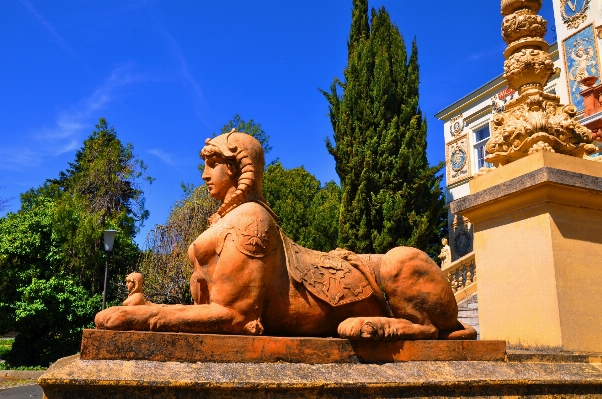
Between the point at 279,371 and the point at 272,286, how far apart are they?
510mm

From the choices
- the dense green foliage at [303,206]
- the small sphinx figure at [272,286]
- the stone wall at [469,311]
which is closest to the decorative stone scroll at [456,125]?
the dense green foliage at [303,206]

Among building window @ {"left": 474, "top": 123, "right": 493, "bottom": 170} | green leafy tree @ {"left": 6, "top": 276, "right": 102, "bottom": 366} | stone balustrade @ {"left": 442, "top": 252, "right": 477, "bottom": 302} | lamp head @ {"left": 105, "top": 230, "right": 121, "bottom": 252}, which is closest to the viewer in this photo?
stone balustrade @ {"left": 442, "top": 252, "right": 477, "bottom": 302}

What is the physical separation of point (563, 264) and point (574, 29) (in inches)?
593

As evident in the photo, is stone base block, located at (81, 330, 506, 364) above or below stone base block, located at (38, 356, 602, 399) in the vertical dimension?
above

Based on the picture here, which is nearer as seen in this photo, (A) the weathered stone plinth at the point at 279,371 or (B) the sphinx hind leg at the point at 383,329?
(A) the weathered stone plinth at the point at 279,371

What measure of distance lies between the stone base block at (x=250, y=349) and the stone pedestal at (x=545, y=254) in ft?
4.51

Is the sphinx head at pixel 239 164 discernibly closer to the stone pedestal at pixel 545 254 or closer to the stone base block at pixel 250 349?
the stone base block at pixel 250 349

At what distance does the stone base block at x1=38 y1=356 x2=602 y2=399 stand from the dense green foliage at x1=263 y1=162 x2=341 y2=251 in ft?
49.3

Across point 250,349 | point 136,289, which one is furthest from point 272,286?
point 136,289

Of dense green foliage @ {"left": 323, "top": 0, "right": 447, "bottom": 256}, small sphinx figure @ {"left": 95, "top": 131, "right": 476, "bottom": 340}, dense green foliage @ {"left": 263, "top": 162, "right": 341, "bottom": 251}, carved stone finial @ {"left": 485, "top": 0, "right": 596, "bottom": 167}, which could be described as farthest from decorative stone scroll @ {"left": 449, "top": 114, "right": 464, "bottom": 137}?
small sphinx figure @ {"left": 95, "top": 131, "right": 476, "bottom": 340}

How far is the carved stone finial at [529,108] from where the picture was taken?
4.55 metres

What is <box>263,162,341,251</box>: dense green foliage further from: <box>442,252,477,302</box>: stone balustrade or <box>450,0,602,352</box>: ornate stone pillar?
<box>450,0,602,352</box>: ornate stone pillar

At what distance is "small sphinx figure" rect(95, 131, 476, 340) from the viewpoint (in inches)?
107

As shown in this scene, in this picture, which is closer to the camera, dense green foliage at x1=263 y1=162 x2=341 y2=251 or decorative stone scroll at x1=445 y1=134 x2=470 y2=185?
dense green foliage at x1=263 y1=162 x2=341 y2=251
